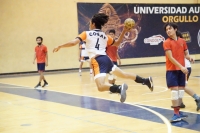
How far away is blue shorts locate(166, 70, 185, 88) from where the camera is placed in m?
7.78

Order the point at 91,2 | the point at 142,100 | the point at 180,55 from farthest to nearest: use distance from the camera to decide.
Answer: the point at 91,2, the point at 142,100, the point at 180,55

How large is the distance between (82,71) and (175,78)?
13.8 m

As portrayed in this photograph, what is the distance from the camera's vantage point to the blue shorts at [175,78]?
778cm

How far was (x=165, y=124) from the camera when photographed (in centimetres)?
736

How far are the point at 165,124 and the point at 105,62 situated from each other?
1.57m

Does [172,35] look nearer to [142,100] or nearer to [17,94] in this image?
[142,100]

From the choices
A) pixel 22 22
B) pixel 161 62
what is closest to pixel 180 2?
pixel 161 62

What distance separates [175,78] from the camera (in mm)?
7816

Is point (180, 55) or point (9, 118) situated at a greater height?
point (180, 55)

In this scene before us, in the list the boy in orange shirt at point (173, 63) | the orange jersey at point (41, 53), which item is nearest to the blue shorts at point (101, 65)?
the boy in orange shirt at point (173, 63)

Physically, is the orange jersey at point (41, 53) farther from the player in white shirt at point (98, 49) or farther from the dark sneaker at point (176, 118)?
the dark sneaker at point (176, 118)

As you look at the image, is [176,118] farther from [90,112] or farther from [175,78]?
[90,112]

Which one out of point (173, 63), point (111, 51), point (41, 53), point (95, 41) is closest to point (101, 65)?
point (95, 41)

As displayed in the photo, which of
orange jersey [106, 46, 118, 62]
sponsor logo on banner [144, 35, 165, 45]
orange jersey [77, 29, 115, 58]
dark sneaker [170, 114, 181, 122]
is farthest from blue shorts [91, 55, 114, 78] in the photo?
sponsor logo on banner [144, 35, 165, 45]
